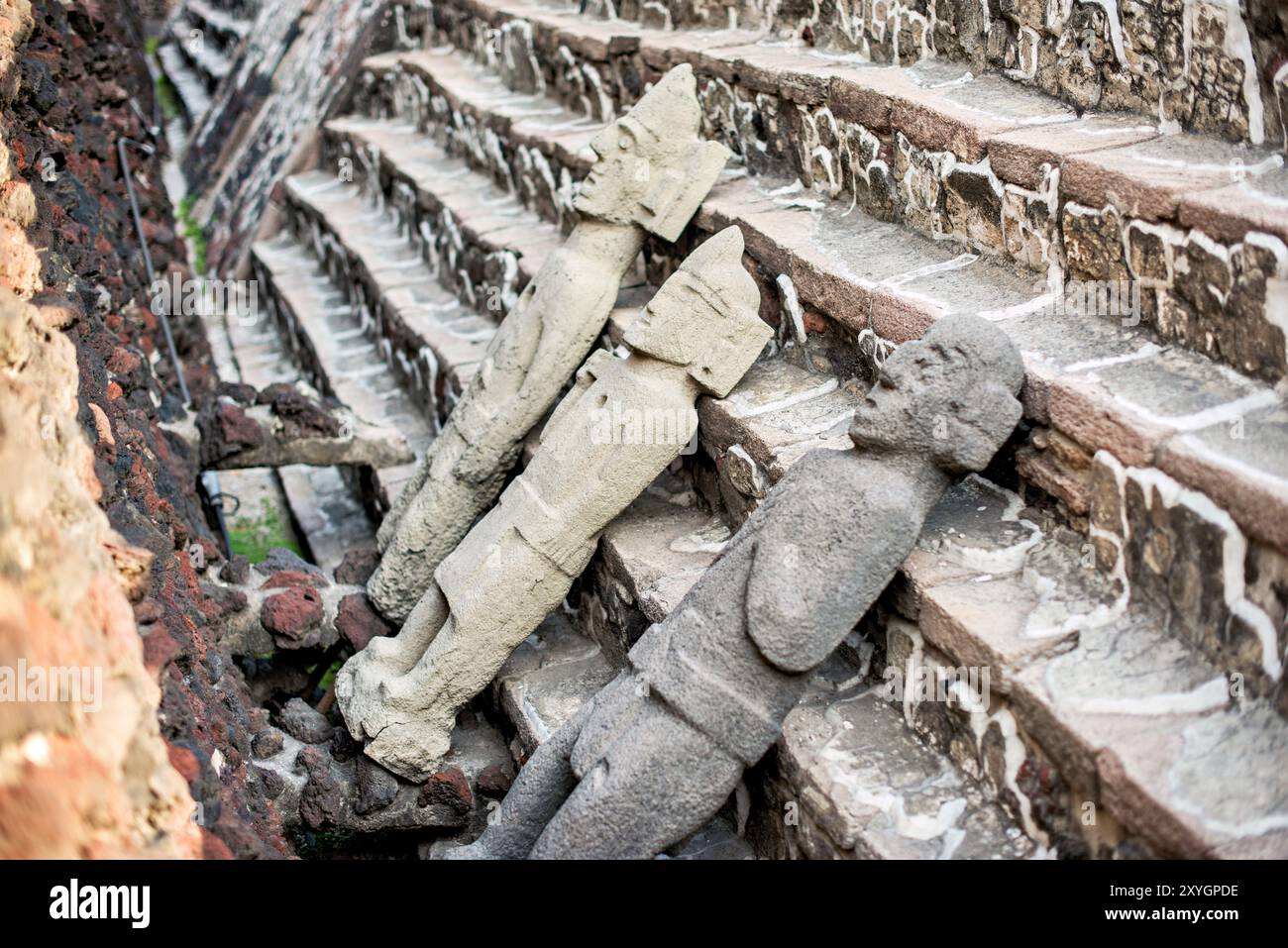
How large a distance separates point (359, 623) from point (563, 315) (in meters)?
1.31

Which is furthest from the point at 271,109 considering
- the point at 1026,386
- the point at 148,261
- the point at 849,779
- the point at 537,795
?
the point at 849,779

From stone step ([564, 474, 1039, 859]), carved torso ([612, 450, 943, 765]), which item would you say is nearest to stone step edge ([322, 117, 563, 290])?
stone step ([564, 474, 1039, 859])

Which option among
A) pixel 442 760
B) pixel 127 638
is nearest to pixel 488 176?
pixel 442 760

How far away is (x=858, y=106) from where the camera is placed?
4074 millimetres

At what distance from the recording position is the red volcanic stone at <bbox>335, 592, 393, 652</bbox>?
4.56 m

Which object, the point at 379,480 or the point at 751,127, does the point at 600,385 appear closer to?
the point at 751,127

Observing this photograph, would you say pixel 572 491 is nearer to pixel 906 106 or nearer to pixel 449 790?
pixel 449 790

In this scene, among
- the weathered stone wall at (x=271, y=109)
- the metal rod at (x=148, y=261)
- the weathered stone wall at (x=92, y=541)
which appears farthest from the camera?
the weathered stone wall at (x=271, y=109)

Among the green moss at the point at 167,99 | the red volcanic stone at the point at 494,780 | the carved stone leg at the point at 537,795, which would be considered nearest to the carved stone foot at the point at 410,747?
the red volcanic stone at the point at 494,780

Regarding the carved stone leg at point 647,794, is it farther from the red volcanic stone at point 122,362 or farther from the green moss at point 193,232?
the green moss at point 193,232

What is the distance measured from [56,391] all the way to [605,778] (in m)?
1.46

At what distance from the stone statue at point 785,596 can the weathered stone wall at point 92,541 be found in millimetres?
814

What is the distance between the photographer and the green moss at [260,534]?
20.4 ft

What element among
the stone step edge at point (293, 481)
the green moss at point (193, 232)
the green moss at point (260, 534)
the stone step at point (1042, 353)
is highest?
the stone step at point (1042, 353)
